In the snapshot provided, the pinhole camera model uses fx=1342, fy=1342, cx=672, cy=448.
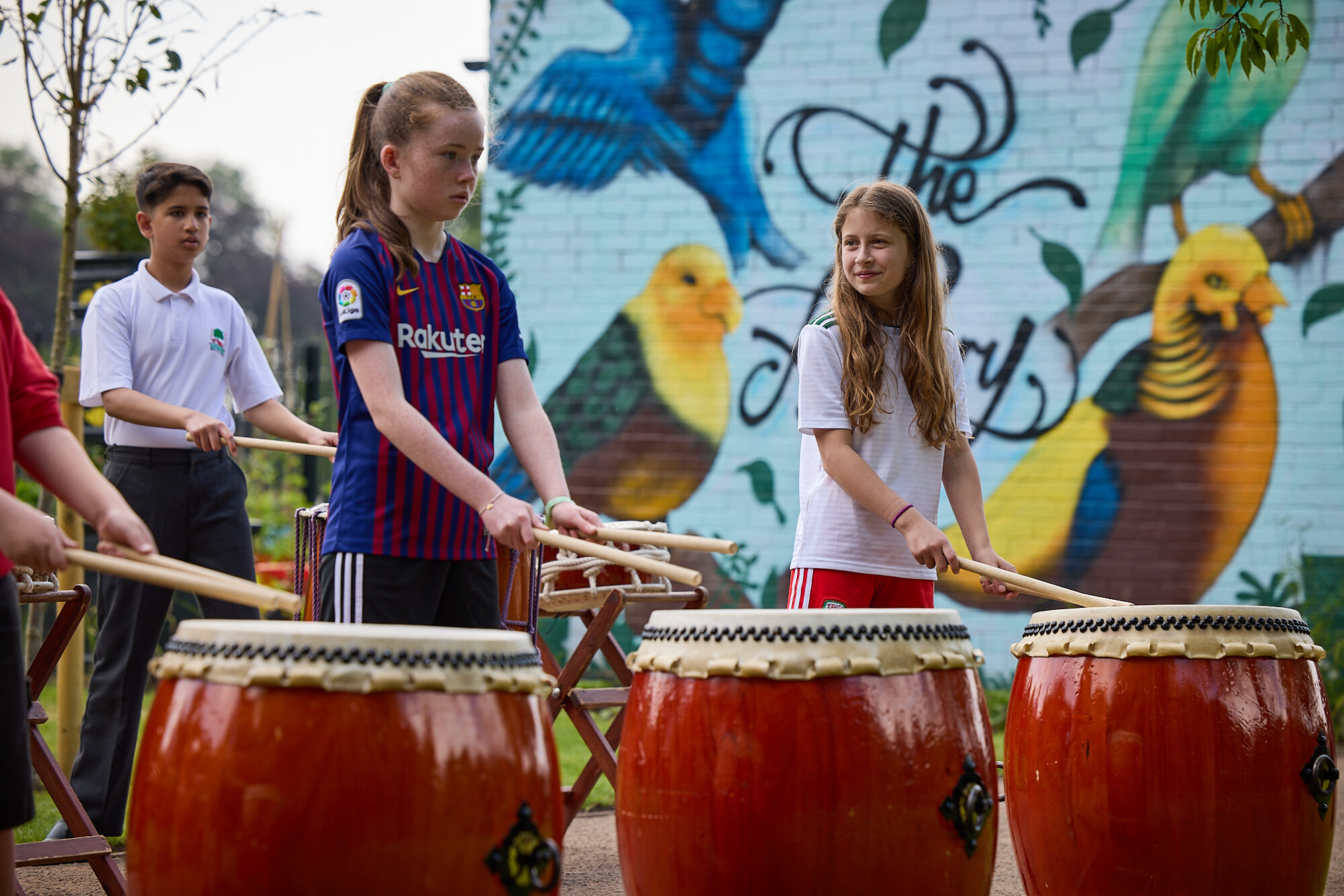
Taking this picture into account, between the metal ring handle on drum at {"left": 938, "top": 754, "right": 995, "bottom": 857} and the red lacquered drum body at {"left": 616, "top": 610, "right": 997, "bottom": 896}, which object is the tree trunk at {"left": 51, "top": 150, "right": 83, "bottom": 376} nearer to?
the red lacquered drum body at {"left": 616, "top": 610, "right": 997, "bottom": 896}

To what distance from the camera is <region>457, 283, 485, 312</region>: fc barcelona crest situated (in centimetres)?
256

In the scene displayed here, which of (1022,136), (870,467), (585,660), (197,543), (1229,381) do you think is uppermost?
(1022,136)

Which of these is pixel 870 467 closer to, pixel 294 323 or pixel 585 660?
pixel 585 660

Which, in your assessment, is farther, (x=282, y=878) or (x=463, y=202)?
(x=463, y=202)

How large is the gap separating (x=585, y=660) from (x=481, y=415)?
5.34 ft

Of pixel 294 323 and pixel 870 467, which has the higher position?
pixel 294 323

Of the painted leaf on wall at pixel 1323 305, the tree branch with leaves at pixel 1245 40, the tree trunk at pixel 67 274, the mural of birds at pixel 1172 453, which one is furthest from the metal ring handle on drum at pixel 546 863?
the painted leaf on wall at pixel 1323 305

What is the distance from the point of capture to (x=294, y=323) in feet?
106

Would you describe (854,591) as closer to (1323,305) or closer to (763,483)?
(763,483)

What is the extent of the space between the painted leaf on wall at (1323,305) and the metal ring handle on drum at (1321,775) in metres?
4.47

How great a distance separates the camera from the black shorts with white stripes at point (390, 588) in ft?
7.89

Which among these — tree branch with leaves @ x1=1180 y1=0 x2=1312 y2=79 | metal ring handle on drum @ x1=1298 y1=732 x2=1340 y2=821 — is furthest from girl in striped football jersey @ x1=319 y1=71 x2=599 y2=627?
tree branch with leaves @ x1=1180 y1=0 x2=1312 y2=79

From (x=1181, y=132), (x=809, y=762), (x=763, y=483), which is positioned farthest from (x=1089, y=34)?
(x=809, y=762)

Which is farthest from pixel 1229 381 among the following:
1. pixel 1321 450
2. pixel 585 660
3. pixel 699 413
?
pixel 585 660
